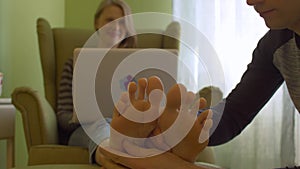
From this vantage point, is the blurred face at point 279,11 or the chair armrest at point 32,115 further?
the chair armrest at point 32,115

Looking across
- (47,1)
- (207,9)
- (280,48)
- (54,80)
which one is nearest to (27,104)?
(54,80)

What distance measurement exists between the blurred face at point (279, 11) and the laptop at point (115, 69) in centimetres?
55

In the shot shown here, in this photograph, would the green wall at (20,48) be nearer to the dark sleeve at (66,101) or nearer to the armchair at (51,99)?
the armchair at (51,99)

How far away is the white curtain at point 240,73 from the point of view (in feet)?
7.81

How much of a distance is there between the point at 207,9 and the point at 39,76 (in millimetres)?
A: 1039

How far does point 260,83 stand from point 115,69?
573 mm

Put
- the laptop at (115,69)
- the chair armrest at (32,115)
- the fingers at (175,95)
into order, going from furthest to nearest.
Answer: the chair armrest at (32,115) → the laptop at (115,69) → the fingers at (175,95)

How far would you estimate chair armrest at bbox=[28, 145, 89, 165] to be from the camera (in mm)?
1437

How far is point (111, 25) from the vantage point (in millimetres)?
2072

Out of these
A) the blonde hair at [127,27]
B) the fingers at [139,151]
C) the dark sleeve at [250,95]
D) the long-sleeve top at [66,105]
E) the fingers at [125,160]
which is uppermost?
the blonde hair at [127,27]

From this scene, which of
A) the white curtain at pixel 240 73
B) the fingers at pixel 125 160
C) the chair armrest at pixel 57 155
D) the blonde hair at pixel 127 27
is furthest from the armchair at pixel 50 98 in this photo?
the fingers at pixel 125 160

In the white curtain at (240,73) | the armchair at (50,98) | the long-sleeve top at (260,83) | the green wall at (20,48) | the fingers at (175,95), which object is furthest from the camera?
the white curtain at (240,73)

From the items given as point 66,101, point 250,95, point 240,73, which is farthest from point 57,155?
point 240,73

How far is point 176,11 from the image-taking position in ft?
8.63
